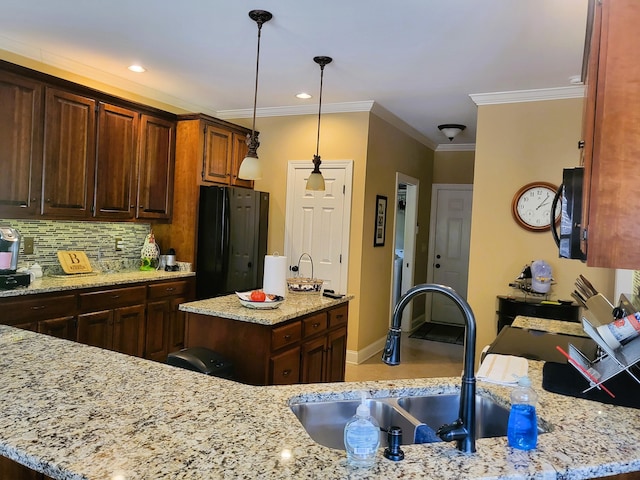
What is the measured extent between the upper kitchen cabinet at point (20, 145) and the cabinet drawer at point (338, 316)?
2322 mm

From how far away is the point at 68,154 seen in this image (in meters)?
3.78

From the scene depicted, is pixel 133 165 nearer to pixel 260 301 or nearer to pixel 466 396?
pixel 260 301

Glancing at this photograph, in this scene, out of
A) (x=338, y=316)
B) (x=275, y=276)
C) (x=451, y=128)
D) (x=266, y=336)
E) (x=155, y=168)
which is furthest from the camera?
(x=451, y=128)

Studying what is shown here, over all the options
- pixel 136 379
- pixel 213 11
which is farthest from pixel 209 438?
pixel 213 11

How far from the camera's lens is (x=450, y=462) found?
3.61 ft

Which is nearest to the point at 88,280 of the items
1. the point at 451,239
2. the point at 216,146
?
the point at 216,146

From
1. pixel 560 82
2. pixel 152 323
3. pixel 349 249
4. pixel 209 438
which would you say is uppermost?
pixel 560 82

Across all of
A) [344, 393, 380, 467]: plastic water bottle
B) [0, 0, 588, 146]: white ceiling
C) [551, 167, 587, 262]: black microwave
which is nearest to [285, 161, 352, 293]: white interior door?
[0, 0, 588, 146]: white ceiling

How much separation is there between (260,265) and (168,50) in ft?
7.52

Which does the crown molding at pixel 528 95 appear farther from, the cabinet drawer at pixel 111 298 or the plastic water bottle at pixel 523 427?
the plastic water bottle at pixel 523 427

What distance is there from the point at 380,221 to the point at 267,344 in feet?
9.50

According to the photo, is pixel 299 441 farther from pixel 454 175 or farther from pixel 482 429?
pixel 454 175

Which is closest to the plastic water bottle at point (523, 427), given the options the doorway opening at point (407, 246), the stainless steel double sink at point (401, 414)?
the stainless steel double sink at point (401, 414)

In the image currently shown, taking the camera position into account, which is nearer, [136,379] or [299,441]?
[299,441]
